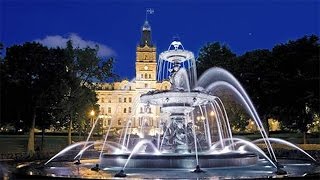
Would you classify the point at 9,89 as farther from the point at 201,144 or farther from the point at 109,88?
the point at 109,88

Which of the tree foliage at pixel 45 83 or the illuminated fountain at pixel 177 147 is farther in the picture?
the tree foliage at pixel 45 83

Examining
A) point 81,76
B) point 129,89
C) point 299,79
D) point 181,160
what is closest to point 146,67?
point 129,89

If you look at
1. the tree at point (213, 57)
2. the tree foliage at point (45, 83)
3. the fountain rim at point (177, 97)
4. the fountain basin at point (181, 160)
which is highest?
the tree at point (213, 57)

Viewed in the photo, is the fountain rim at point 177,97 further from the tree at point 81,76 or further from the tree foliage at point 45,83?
the tree at point 81,76

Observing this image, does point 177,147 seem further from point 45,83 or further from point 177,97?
point 45,83

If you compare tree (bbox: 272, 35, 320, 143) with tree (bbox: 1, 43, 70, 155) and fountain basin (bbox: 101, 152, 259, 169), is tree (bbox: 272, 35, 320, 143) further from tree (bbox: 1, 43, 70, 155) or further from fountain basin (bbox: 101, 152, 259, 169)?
fountain basin (bbox: 101, 152, 259, 169)

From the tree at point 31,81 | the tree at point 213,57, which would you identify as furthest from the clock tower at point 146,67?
the tree at point 31,81

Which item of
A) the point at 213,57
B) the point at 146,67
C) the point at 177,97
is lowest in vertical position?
the point at 177,97

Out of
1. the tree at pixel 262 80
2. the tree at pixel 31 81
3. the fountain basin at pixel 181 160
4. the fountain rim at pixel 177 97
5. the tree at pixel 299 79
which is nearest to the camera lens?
the fountain basin at pixel 181 160

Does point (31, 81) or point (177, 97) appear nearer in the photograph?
point (177, 97)

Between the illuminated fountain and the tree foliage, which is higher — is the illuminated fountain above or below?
below

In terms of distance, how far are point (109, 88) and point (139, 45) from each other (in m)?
17.3

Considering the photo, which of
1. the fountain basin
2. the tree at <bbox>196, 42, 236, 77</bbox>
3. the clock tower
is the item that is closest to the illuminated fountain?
the fountain basin

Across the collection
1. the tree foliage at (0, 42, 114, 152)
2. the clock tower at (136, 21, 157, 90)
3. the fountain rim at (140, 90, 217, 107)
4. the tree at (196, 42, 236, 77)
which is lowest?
the fountain rim at (140, 90, 217, 107)
